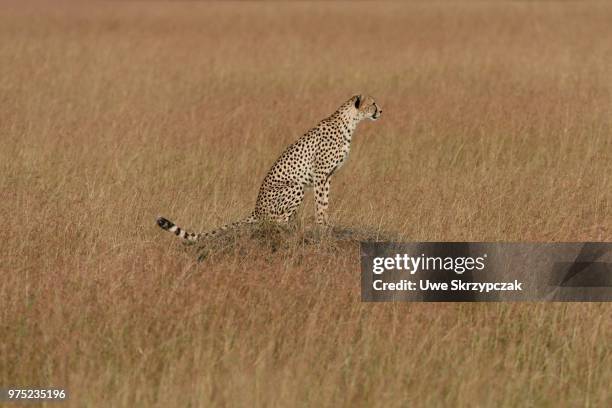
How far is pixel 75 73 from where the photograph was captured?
1402 centimetres

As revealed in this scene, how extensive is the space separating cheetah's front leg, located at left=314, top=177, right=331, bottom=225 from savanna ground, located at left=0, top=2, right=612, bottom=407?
0.14 metres

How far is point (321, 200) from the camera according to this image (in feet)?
23.2

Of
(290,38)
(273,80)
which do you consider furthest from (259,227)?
(290,38)

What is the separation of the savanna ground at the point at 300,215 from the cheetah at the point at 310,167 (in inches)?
11.9

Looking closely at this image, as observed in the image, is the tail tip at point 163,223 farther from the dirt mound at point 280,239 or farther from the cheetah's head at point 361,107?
the cheetah's head at point 361,107

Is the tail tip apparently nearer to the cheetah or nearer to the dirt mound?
the dirt mound

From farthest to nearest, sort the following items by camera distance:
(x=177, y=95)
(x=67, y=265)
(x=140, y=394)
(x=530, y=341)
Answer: (x=177, y=95)
(x=67, y=265)
(x=530, y=341)
(x=140, y=394)

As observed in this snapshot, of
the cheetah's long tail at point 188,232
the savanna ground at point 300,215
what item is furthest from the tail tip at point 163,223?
the savanna ground at point 300,215

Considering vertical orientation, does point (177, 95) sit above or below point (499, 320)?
above

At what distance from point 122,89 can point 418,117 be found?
13.1ft

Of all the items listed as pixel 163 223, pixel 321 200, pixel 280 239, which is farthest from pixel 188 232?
pixel 321 200

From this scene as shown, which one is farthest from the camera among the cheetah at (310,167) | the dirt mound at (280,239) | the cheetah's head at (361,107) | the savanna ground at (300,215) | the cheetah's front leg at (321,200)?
the cheetah's head at (361,107)

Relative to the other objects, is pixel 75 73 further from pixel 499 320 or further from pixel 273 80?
pixel 499 320

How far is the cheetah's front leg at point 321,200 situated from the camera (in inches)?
277
